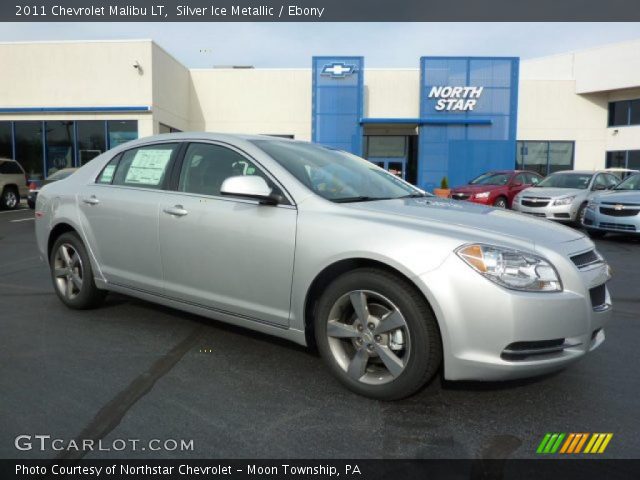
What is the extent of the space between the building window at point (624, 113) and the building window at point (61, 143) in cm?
2790

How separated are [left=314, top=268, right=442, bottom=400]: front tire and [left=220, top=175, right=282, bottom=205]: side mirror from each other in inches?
27.4

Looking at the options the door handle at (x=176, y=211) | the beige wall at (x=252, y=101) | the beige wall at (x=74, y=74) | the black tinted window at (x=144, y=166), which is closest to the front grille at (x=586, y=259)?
the door handle at (x=176, y=211)

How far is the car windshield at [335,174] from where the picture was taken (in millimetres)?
3463

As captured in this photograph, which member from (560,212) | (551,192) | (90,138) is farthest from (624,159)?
(90,138)

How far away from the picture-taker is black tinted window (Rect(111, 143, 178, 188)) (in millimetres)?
4086

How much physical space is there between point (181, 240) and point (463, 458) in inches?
91.6

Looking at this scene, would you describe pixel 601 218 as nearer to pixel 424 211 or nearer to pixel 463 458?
pixel 424 211

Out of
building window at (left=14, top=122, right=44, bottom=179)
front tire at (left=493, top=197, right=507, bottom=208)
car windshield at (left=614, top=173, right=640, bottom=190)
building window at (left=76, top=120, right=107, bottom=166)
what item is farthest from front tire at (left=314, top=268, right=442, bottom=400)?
building window at (left=14, top=122, right=44, bottom=179)

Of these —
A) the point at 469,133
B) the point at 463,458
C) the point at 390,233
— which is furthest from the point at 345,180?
the point at 469,133

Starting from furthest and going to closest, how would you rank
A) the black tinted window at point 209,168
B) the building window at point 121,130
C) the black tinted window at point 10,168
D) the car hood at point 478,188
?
the building window at point 121,130 < the black tinted window at point 10,168 < the car hood at point 478,188 < the black tinted window at point 209,168

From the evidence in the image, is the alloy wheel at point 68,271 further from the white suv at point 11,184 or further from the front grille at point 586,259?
the white suv at point 11,184

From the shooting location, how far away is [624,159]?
94.0ft

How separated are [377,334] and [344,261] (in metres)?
0.45
